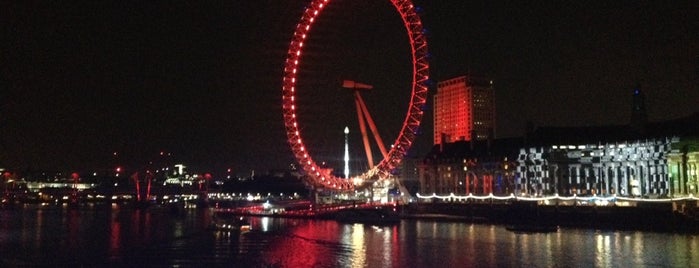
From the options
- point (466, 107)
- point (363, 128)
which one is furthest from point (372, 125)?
point (466, 107)

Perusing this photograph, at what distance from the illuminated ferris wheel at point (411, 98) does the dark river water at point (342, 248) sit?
26.1 ft

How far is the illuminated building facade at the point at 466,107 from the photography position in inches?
6344

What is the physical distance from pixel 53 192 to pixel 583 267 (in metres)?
175

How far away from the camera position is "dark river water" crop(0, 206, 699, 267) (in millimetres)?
37625

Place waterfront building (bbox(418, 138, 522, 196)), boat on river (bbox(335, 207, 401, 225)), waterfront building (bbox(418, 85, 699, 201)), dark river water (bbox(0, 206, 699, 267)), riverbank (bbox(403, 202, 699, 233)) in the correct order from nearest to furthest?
1. dark river water (bbox(0, 206, 699, 267))
2. riverbank (bbox(403, 202, 699, 233))
3. waterfront building (bbox(418, 85, 699, 201))
4. boat on river (bbox(335, 207, 401, 225))
5. waterfront building (bbox(418, 138, 522, 196))

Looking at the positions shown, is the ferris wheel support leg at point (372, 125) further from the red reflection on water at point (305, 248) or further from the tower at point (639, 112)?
the tower at point (639, 112)

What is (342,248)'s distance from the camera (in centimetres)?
4472

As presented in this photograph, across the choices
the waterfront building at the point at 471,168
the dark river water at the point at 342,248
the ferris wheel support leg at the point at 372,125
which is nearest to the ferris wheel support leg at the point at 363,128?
the ferris wheel support leg at the point at 372,125

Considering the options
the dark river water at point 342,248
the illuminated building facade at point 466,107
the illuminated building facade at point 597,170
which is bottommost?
the dark river water at point 342,248

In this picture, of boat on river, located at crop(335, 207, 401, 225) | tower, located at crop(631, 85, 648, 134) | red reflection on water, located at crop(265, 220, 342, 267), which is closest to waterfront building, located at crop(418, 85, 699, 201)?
tower, located at crop(631, 85, 648, 134)

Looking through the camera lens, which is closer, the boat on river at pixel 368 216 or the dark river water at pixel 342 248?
the dark river water at pixel 342 248

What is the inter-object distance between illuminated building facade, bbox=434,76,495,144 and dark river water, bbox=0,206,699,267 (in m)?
101

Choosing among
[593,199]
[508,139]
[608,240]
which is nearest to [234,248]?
[608,240]

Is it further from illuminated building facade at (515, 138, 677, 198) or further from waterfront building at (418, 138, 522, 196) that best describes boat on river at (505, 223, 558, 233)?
waterfront building at (418, 138, 522, 196)
